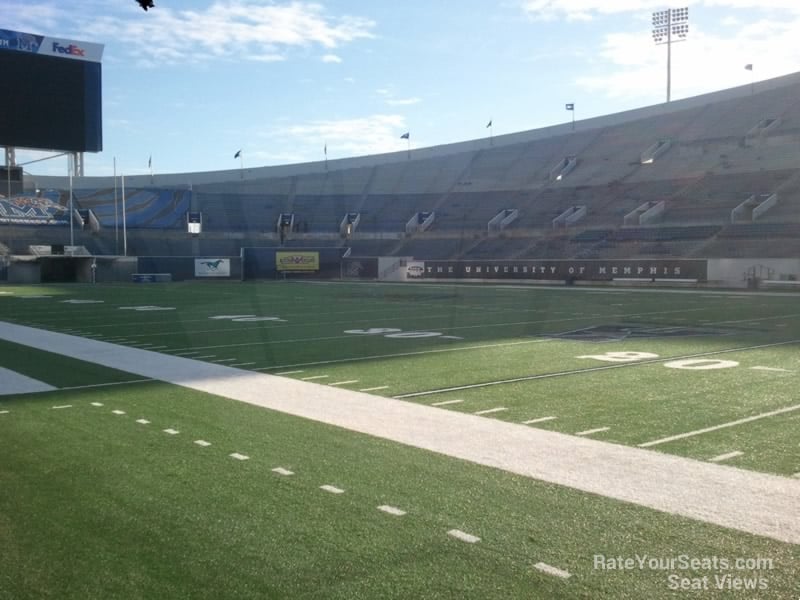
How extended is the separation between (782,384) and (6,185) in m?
15.2

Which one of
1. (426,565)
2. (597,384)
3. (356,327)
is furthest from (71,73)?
(426,565)

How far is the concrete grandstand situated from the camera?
39062 mm

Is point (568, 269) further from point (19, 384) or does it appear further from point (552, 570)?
point (552, 570)

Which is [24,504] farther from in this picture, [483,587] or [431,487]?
[483,587]

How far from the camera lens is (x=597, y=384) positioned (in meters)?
8.66

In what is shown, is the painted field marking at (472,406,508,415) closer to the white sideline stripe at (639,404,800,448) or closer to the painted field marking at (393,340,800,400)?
the painted field marking at (393,340,800,400)

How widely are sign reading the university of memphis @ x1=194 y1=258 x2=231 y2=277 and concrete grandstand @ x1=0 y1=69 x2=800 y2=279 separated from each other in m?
5.73

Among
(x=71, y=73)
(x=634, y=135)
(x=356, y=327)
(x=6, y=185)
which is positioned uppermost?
(x=634, y=135)

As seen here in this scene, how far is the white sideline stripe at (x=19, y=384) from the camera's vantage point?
8.68m

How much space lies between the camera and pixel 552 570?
3586 millimetres

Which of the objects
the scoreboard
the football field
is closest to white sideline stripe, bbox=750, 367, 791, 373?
the football field

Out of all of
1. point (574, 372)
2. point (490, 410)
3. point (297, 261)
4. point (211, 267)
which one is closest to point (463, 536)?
point (490, 410)

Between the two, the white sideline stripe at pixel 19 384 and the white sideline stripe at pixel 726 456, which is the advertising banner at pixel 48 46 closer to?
the white sideline stripe at pixel 19 384

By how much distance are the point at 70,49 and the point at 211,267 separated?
30109 millimetres
